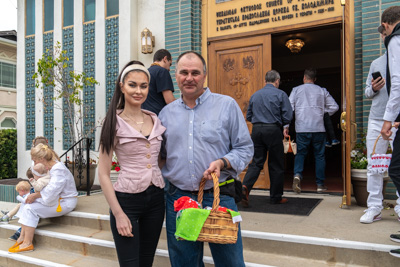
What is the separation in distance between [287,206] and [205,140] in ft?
9.23

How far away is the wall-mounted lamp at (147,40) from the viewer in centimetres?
654

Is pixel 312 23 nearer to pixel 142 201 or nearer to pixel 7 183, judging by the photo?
pixel 142 201

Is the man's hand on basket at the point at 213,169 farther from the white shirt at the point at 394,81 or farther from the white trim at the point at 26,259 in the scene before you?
the white trim at the point at 26,259

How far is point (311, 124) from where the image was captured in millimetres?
5320

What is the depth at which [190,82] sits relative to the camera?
2.01 metres

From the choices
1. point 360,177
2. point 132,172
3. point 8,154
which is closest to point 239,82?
point 360,177

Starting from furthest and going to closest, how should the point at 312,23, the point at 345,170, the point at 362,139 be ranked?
1. the point at 312,23
2. the point at 362,139
3. the point at 345,170

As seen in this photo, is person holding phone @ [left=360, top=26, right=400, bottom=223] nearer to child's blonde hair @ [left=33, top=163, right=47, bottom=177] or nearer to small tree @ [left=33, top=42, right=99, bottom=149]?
child's blonde hair @ [left=33, top=163, right=47, bottom=177]

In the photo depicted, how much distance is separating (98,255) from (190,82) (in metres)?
2.62

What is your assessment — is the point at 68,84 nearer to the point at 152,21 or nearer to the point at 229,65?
the point at 152,21

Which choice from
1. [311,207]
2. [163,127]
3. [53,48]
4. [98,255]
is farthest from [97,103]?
[163,127]

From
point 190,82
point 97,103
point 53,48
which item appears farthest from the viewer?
point 53,48

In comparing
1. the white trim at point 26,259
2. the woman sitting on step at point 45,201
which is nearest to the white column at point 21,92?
the woman sitting on step at point 45,201

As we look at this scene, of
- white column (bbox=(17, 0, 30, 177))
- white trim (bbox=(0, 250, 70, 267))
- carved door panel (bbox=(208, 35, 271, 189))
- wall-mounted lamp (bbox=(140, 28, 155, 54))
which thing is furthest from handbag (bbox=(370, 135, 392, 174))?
white column (bbox=(17, 0, 30, 177))
